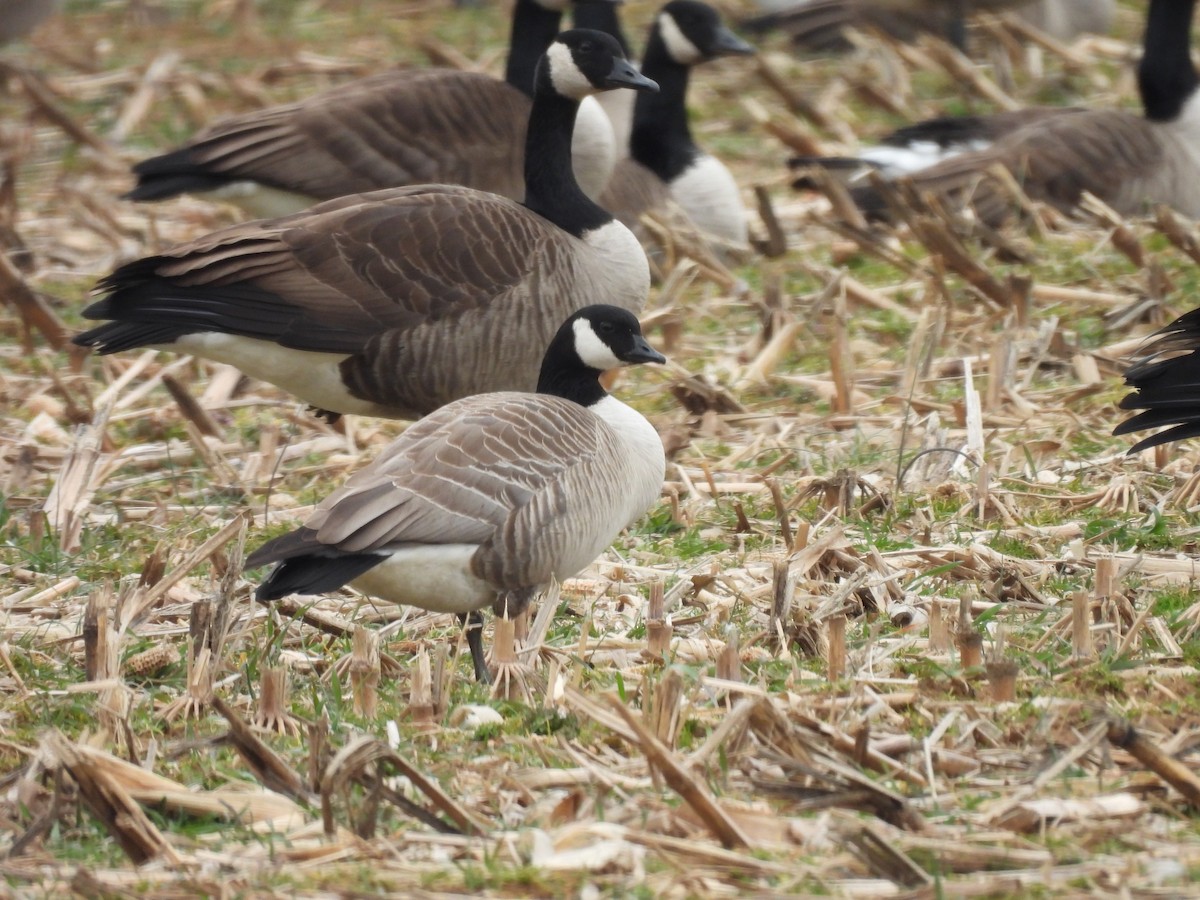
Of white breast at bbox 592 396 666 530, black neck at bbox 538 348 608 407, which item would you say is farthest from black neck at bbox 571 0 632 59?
white breast at bbox 592 396 666 530

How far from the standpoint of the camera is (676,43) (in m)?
9.51

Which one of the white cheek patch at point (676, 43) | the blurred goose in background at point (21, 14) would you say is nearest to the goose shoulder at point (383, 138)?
the white cheek patch at point (676, 43)

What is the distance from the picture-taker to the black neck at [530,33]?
882cm

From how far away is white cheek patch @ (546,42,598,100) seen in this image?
6645mm

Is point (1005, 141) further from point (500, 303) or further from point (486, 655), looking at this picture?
point (486, 655)

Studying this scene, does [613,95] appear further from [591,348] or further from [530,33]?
[591,348]

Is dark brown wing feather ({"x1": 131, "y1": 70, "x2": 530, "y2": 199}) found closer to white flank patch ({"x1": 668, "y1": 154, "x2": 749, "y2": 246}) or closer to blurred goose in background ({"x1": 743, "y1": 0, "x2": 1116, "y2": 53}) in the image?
white flank patch ({"x1": 668, "y1": 154, "x2": 749, "y2": 246})

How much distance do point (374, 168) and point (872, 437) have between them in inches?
103

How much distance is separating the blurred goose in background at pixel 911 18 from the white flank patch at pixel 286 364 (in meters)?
7.17

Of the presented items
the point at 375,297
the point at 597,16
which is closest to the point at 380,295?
the point at 375,297

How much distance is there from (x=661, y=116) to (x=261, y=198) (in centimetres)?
269

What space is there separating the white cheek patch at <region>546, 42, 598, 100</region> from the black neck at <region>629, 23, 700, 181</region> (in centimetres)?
273

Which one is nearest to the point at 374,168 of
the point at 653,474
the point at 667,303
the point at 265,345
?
the point at 667,303

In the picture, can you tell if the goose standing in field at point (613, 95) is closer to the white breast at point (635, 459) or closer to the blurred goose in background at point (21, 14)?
the blurred goose in background at point (21, 14)
